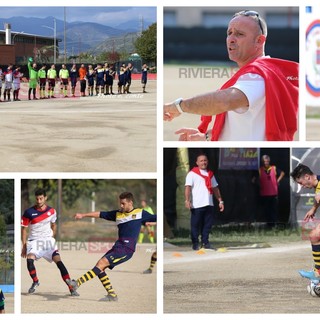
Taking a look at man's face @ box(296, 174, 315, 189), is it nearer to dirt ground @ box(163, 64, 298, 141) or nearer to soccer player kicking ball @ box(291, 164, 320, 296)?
soccer player kicking ball @ box(291, 164, 320, 296)

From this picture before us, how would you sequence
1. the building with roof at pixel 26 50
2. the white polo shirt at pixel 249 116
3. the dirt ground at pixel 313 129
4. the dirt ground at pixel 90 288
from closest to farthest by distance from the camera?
1. the white polo shirt at pixel 249 116
2. the dirt ground at pixel 313 129
3. the dirt ground at pixel 90 288
4. the building with roof at pixel 26 50

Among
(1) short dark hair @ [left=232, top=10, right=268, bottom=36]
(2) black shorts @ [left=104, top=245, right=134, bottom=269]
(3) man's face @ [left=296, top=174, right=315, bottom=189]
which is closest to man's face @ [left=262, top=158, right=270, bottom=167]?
(3) man's face @ [left=296, top=174, right=315, bottom=189]

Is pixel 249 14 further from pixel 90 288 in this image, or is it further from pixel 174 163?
pixel 90 288

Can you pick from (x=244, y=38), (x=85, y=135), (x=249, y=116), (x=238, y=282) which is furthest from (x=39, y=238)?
(x=244, y=38)

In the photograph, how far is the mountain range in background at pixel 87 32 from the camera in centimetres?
1030

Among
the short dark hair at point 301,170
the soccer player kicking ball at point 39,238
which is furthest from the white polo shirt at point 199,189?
the soccer player kicking ball at point 39,238

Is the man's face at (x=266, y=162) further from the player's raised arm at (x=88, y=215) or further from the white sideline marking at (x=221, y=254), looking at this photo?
the player's raised arm at (x=88, y=215)

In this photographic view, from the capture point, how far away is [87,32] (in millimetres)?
10383

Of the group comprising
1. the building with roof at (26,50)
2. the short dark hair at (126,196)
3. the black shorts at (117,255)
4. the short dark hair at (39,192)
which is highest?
the building with roof at (26,50)

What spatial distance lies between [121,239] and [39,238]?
62cm

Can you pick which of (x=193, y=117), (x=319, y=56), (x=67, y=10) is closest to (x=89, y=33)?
(x=67, y=10)

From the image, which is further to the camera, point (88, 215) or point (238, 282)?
point (88, 215)

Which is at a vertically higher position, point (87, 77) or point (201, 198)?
point (87, 77)

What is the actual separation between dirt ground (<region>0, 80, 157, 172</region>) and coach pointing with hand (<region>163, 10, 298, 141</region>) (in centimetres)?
33
